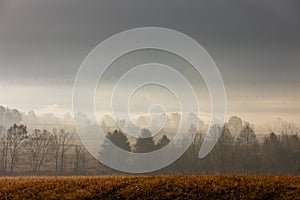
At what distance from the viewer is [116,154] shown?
82625 millimetres

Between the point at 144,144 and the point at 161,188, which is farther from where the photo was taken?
the point at 144,144

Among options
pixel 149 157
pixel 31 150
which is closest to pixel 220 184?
pixel 149 157

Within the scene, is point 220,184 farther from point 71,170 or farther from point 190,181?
point 71,170

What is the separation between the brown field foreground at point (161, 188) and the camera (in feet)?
66.2

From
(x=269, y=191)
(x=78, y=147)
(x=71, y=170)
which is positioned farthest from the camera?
(x=78, y=147)

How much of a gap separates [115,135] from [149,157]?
503 inches

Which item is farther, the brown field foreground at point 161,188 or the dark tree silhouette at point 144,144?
the dark tree silhouette at point 144,144

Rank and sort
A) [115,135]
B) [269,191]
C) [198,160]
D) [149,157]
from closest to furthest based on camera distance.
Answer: [269,191] < [115,135] < [149,157] < [198,160]

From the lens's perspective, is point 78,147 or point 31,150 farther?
point 78,147

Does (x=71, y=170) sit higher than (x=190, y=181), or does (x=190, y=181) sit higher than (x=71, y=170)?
(x=190, y=181)

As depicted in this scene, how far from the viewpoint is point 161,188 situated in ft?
69.6

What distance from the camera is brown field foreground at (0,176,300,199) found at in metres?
20.2

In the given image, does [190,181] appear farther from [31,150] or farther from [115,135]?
[31,150]

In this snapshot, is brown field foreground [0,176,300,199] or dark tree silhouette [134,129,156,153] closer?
brown field foreground [0,176,300,199]
